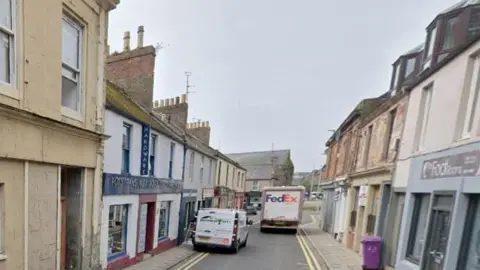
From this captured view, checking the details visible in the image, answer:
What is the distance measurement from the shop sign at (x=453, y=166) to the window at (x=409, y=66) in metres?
6.68

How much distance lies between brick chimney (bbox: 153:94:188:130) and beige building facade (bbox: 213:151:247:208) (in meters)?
6.34

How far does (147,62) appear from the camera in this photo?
1320 cm

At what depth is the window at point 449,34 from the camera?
987cm

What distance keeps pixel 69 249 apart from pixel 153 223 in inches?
222

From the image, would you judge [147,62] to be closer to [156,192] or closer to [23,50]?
[156,192]

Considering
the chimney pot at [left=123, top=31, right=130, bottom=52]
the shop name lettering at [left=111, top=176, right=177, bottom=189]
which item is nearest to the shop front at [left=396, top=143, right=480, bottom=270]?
the shop name lettering at [left=111, top=176, right=177, bottom=189]

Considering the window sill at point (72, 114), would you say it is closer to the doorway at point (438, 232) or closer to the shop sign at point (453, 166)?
the shop sign at point (453, 166)

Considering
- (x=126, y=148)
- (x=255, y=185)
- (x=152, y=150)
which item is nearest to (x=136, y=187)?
(x=126, y=148)

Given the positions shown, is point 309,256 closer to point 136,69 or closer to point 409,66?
point 409,66

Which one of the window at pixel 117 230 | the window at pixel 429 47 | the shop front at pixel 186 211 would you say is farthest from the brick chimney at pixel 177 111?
the window at pixel 429 47

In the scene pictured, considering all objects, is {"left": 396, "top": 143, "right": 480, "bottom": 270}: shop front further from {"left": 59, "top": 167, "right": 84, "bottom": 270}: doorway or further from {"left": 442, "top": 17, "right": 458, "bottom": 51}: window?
{"left": 59, "top": 167, "right": 84, "bottom": 270}: doorway

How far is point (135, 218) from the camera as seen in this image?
36.3ft

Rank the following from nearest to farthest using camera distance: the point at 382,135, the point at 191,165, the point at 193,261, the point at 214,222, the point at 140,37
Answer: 1. the point at 193,261
2. the point at 382,135
3. the point at 140,37
4. the point at 214,222
5. the point at 191,165

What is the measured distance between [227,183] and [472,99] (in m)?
23.0
